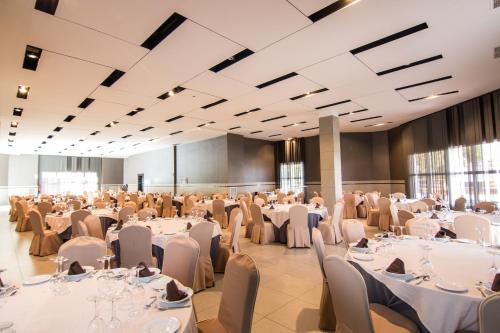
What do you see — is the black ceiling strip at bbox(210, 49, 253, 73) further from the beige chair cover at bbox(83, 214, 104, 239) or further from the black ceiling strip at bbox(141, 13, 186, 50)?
the beige chair cover at bbox(83, 214, 104, 239)

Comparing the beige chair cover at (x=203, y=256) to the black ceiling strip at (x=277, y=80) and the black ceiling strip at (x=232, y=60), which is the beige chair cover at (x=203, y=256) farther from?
the black ceiling strip at (x=277, y=80)

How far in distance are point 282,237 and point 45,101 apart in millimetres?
7325

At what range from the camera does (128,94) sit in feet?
22.8

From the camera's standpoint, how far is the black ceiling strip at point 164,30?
3.79 meters

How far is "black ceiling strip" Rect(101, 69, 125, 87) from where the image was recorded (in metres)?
5.64

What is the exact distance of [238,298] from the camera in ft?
6.56

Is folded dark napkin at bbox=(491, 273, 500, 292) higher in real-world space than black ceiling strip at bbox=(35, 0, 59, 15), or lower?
lower

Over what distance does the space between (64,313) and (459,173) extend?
36.2ft

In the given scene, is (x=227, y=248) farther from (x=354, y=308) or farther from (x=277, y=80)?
(x=277, y=80)

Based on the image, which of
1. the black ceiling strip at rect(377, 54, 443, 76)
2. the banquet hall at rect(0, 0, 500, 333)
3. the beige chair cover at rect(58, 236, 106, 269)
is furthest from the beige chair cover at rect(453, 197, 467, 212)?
the beige chair cover at rect(58, 236, 106, 269)

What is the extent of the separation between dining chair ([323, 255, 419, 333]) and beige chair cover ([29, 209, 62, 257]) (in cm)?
689

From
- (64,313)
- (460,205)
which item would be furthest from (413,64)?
(64,313)

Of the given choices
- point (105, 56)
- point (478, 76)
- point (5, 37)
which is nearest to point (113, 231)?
point (105, 56)

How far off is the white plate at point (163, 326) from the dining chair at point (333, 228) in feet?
19.2
